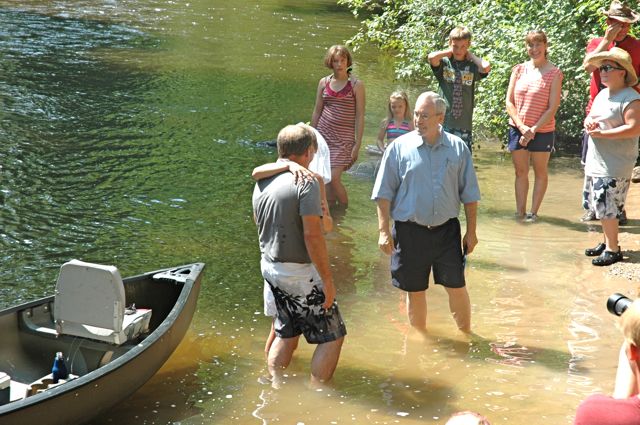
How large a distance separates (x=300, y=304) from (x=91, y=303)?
4.66 ft

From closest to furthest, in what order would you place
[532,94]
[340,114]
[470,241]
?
1. [470,241]
2. [532,94]
3. [340,114]

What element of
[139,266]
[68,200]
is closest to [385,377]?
[139,266]

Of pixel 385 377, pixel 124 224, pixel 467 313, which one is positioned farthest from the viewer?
pixel 124 224

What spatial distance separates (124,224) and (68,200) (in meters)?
1.10

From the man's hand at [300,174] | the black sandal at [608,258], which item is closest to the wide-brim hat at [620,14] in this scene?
the black sandal at [608,258]

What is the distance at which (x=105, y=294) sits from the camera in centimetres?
658

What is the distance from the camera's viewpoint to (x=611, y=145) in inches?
351

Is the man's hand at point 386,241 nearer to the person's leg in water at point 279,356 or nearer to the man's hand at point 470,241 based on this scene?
the man's hand at point 470,241

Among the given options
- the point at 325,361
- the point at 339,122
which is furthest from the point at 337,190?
the point at 325,361

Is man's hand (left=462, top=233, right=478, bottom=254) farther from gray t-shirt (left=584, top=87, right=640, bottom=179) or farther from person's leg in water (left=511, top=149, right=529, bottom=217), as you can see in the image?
person's leg in water (left=511, top=149, right=529, bottom=217)

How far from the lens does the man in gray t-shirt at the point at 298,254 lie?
6.12m

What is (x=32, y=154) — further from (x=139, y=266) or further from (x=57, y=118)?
(x=139, y=266)

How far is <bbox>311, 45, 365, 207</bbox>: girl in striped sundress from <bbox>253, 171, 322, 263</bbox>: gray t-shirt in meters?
3.83

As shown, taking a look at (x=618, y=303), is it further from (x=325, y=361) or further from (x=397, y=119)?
(x=397, y=119)
